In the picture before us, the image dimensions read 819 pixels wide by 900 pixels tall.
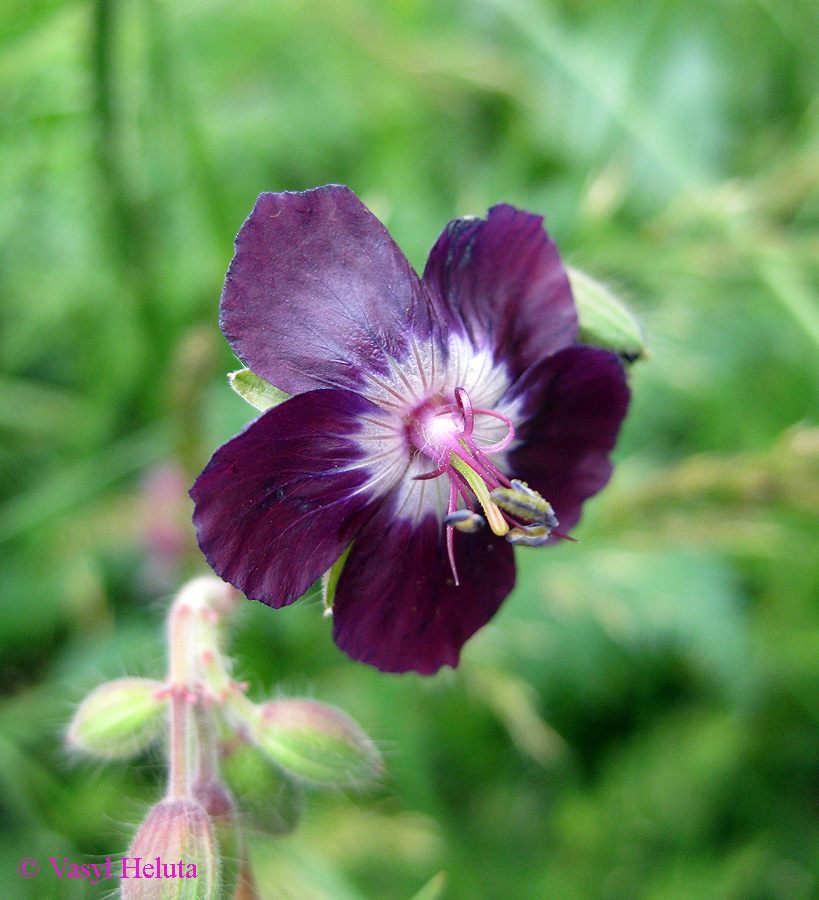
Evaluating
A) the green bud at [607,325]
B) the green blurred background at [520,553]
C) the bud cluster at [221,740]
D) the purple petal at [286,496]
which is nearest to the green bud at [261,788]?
the bud cluster at [221,740]

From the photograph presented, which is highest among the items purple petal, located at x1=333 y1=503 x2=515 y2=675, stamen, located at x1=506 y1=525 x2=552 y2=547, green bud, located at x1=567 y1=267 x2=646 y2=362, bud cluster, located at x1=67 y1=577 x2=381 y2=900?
green bud, located at x1=567 y1=267 x2=646 y2=362

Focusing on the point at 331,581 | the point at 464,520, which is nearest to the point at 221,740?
the point at 331,581

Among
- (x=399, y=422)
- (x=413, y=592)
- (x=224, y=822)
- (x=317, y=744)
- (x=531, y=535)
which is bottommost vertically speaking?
(x=224, y=822)

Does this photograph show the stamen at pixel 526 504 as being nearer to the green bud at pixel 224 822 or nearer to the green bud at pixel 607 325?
the green bud at pixel 607 325

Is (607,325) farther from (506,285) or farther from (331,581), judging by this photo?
(331,581)

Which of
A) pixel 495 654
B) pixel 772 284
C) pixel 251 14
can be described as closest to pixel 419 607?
pixel 495 654

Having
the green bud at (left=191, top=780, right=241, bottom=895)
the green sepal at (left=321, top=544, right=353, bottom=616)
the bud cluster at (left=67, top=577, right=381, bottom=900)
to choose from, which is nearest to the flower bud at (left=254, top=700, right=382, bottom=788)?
the bud cluster at (left=67, top=577, right=381, bottom=900)

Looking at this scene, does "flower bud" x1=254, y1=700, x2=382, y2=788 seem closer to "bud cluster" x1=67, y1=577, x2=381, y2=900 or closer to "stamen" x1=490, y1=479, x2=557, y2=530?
"bud cluster" x1=67, y1=577, x2=381, y2=900
